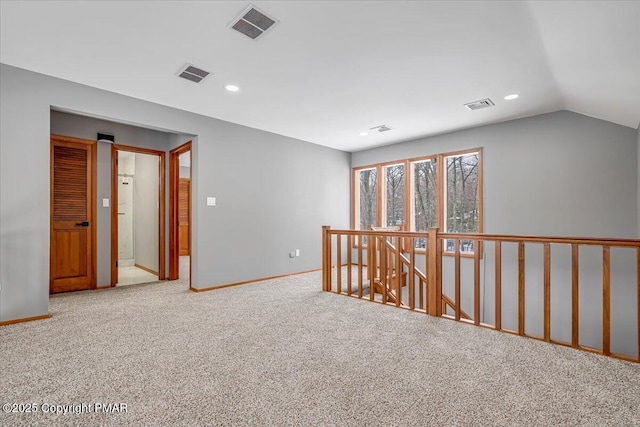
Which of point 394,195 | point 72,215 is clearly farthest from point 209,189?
point 394,195

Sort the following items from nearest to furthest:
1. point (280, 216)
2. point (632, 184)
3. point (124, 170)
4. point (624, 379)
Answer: point (624, 379) < point (632, 184) < point (280, 216) < point (124, 170)

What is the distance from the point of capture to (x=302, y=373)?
1.96m

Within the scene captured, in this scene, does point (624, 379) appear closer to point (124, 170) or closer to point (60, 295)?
point (60, 295)

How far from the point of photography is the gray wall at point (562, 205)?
350cm

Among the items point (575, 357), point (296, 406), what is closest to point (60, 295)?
point (296, 406)

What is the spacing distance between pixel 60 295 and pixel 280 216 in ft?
10.4

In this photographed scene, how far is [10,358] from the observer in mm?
2150

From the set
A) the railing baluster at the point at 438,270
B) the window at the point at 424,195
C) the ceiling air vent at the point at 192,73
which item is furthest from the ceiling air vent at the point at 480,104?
the ceiling air vent at the point at 192,73

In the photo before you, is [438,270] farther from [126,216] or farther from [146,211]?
[126,216]

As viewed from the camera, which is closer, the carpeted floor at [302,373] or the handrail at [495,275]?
the carpeted floor at [302,373]

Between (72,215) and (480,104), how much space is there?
18.5ft

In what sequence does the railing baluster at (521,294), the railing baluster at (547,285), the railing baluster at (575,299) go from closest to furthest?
the railing baluster at (575,299)
the railing baluster at (547,285)
the railing baluster at (521,294)

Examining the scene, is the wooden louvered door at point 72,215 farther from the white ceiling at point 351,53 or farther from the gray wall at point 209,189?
the white ceiling at point 351,53

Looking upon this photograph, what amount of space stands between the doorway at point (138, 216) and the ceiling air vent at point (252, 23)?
130 inches
